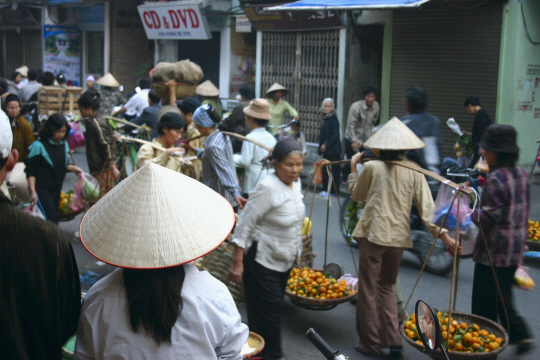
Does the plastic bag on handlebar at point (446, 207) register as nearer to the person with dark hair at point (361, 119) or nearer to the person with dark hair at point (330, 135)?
the person with dark hair at point (330, 135)

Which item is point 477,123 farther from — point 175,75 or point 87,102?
point 87,102

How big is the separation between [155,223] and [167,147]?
3.50m

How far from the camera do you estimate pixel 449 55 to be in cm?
952

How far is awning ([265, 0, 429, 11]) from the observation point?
25.3 ft

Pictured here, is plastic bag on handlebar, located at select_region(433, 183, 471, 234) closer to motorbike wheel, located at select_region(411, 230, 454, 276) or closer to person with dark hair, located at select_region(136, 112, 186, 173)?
motorbike wheel, located at select_region(411, 230, 454, 276)

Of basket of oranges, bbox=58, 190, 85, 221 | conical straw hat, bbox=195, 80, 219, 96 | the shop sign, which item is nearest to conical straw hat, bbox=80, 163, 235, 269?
basket of oranges, bbox=58, 190, 85, 221

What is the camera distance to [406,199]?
12.1 ft

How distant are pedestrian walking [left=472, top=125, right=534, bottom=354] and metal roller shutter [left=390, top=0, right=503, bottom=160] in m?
5.88

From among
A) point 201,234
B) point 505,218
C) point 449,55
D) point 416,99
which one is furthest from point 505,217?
point 449,55

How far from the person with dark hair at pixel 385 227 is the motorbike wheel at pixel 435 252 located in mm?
1648

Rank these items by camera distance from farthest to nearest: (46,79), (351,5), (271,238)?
(46,79) → (351,5) → (271,238)

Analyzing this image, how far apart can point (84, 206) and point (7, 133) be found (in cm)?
467

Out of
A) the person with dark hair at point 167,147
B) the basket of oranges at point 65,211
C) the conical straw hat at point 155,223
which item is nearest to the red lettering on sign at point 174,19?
the basket of oranges at point 65,211

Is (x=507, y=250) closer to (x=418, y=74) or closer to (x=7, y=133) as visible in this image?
(x=7, y=133)
